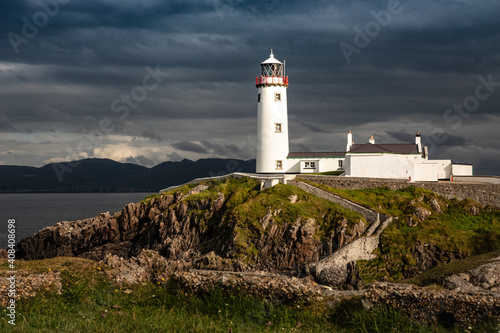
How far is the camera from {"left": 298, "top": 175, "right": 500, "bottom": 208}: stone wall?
49500 millimetres

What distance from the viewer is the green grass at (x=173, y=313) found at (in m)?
16.4

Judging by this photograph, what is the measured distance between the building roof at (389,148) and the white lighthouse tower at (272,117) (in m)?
8.63

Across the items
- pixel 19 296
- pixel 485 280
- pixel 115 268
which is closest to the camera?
pixel 19 296

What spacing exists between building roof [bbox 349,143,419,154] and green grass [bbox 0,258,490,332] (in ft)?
138

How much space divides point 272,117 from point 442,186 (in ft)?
71.1

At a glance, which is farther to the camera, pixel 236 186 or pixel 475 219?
pixel 236 186

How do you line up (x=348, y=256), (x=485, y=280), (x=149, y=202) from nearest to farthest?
(x=485, y=280) < (x=348, y=256) < (x=149, y=202)

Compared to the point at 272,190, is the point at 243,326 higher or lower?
lower

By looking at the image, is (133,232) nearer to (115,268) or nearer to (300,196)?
(300,196)

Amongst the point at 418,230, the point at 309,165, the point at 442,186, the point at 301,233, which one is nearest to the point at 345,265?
the point at 301,233

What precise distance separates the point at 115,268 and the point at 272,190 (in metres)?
29.5

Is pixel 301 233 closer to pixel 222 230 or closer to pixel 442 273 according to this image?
pixel 222 230

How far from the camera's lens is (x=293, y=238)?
43.7m

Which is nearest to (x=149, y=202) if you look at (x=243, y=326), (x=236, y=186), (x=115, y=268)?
(x=236, y=186)
